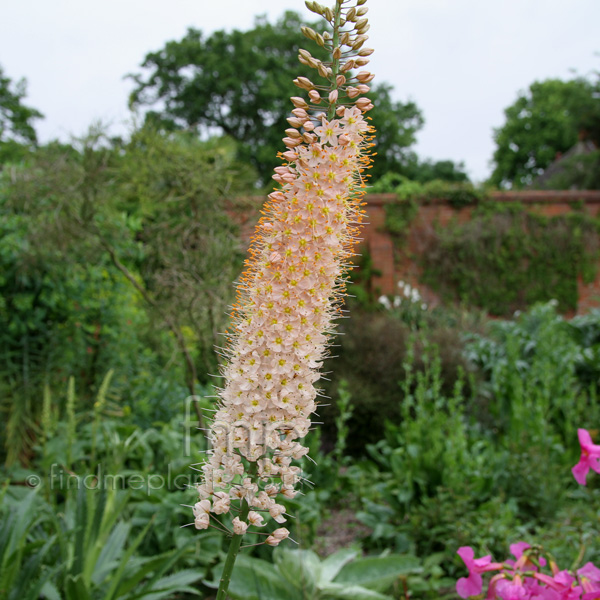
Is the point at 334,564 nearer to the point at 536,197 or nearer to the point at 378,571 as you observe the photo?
the point at 378,571

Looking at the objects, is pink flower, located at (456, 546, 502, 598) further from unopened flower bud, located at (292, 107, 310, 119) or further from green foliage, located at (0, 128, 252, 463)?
green foliage, located at (0, 128, 252, 463)

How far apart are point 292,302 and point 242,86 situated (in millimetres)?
24289

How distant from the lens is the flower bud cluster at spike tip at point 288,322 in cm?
118

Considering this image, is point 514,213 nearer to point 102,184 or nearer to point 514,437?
point 514,437

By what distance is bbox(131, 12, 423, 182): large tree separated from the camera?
23.0 m

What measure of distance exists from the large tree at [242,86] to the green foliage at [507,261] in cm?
1160

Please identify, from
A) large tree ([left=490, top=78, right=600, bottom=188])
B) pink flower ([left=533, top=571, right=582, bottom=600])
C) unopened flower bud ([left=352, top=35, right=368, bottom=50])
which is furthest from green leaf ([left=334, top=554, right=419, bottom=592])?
large tree ([left=490, top=78, right=600, bottom=188])

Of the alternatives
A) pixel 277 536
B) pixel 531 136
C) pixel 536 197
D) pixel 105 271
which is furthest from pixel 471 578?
pixel 531 136

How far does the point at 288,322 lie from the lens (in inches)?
46.6

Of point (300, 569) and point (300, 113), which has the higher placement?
point (300, 113)

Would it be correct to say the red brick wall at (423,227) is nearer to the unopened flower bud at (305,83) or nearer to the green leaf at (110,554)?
→ the green leaf at (110,554)

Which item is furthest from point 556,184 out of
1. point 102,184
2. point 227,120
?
point 102,184

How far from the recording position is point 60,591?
2.42 m

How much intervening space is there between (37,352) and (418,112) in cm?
2571
